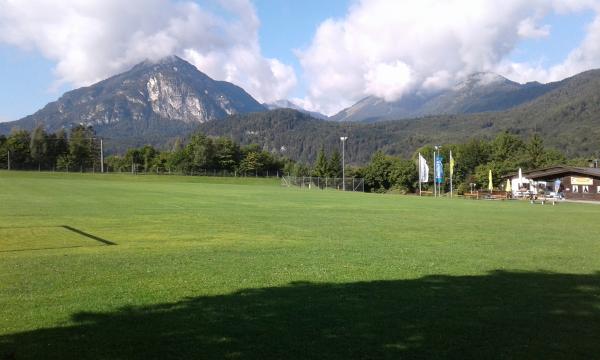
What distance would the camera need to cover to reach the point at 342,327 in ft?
20.1

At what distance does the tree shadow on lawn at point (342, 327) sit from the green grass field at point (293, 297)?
24 mm

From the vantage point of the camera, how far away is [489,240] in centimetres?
1571

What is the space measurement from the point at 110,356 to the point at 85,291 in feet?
10.3

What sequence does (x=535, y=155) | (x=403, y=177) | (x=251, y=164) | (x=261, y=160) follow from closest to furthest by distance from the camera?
1. (x=535, y=155)
2. (x=403, y=177)
3. (x=251, y=164)
4. (x=261, y=160)

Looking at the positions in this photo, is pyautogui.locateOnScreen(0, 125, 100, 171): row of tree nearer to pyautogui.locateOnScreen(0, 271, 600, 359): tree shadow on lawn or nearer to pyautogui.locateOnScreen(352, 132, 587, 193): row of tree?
pyautogui.locateOnScreen(352, 132, 587, 193): row of tree

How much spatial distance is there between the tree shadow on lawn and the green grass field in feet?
0.08

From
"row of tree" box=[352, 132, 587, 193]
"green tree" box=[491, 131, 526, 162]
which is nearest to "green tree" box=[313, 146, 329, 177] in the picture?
"row of tree" box=[352, 132, 587, 193]

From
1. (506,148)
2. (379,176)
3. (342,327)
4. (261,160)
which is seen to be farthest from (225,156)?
(342,327)

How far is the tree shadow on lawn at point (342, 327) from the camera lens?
530 cm

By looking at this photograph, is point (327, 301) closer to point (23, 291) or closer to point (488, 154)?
point (23, 291)

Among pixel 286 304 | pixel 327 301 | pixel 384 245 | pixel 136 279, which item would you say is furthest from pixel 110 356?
pixel 384 245

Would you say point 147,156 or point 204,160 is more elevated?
point 147,156

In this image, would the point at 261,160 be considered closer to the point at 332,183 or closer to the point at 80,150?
the point at 80,150

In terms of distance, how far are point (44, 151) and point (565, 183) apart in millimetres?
110412
